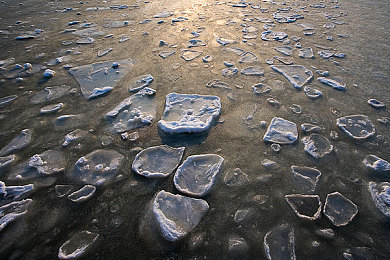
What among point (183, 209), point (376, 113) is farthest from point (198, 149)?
point (376, 113)

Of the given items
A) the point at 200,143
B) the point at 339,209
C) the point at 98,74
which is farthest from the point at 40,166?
the point at 339,209

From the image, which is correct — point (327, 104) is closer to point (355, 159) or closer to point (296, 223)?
point (355, 159)

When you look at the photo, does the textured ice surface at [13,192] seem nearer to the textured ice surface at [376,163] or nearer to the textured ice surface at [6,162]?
the textured ice surface at [6,162]

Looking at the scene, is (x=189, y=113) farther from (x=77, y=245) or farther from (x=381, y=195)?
(x=381, y=195)

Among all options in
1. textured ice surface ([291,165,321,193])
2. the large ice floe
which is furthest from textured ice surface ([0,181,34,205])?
textured ice surface ([291,165,321,193])

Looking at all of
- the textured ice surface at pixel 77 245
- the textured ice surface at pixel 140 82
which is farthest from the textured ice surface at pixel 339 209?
the textured ice surface at pixel 140 82

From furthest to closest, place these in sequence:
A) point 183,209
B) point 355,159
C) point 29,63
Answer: point 29,63 → point 355,159 → point 183,209

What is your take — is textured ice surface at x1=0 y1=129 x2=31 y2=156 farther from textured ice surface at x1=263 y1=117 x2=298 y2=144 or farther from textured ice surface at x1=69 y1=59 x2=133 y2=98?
textured ice surface at x1=263 y1=117 x2=298 y2=144
